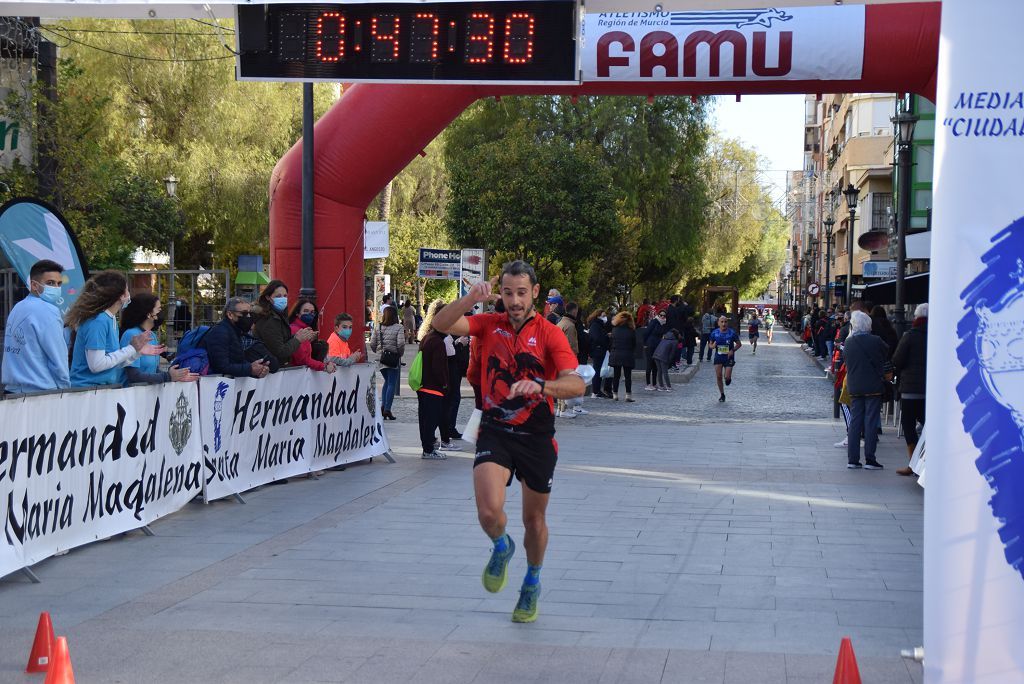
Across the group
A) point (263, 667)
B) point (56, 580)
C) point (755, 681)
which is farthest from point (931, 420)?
point (56, 580)

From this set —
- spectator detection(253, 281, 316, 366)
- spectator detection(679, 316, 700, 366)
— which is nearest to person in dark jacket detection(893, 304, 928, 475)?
spectator detection(253, 281, 316, 366)

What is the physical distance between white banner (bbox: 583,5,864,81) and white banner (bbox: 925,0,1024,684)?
9.22 meters

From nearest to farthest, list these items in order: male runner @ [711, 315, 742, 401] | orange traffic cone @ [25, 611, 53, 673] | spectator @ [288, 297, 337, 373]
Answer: orange traffic cone @ [25, 611, 53, 673], spectator @ [288, 297, 337, 373], male runner @ [711, 315, 742, 401]

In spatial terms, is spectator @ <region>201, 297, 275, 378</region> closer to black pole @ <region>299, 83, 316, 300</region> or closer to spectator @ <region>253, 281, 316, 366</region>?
spectator @ <region>253, 281, 316, 366</region>

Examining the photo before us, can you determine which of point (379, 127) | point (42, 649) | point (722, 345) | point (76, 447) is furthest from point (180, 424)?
point (722, 345)

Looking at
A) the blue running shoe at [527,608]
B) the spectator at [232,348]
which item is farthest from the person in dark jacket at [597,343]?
the blue running shoe at [527,608]

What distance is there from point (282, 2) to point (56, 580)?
12.2 feet

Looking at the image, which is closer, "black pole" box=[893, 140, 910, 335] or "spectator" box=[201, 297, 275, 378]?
"spectator" box=[201, 297, 275, 378]

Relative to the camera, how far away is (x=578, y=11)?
7.59 m

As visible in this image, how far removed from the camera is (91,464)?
831 centimetres

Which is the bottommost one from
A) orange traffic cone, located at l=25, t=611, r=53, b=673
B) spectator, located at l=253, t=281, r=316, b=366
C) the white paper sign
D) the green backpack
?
orange traffic cone, located at l=25, t=611, r=53, b=673

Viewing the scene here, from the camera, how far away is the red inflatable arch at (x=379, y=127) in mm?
13461

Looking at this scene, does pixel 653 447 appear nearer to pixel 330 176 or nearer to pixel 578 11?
pixel 330 176

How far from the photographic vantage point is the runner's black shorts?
644 centimetres
